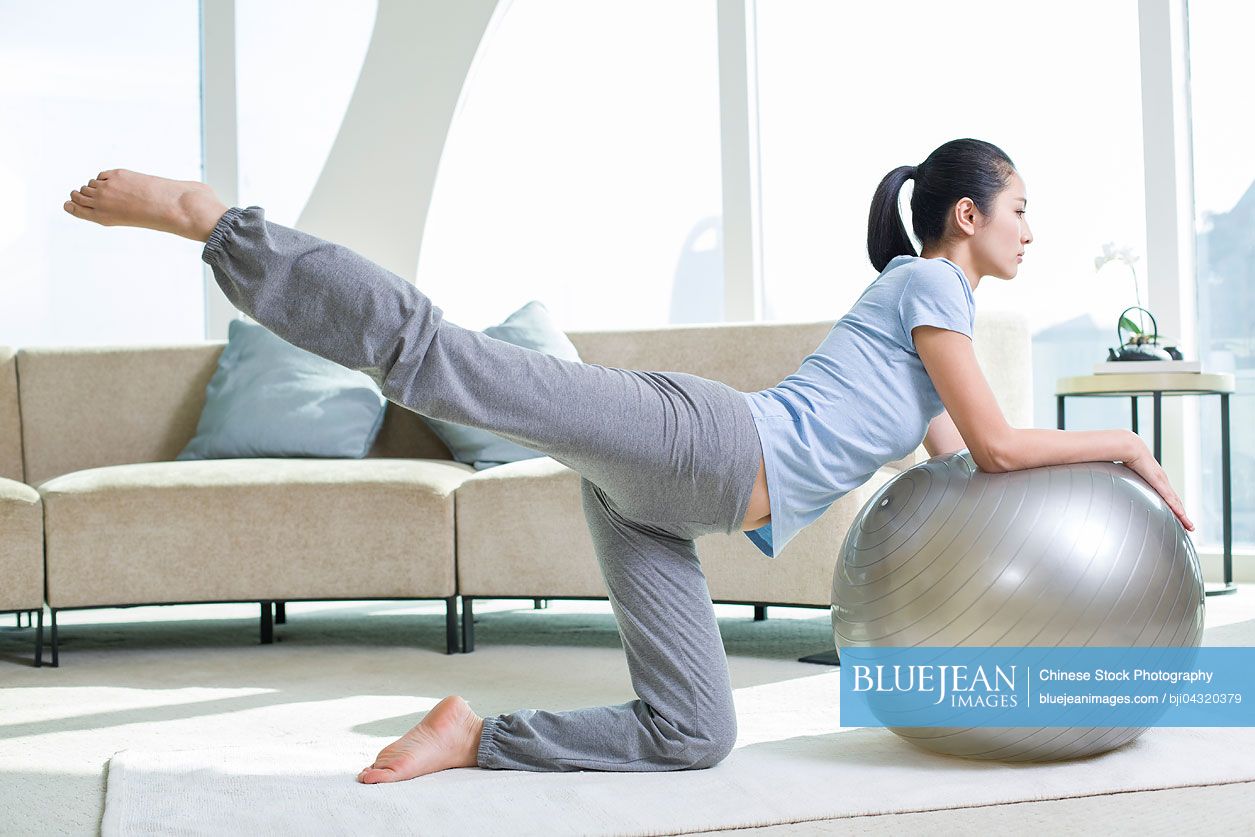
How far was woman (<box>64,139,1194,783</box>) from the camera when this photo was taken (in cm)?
153

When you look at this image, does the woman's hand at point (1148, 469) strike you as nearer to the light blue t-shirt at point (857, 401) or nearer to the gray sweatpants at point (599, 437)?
the light blue t-shirt at point (857, 401)

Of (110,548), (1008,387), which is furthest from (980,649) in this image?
(110,548)

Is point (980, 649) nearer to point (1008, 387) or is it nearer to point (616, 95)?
point (1008, 387)

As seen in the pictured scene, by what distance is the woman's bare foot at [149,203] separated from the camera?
61.1 inches

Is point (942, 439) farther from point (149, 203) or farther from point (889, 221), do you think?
point (149, 203)

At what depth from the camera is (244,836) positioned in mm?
1590

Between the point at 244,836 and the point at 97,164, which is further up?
the point at 97,164

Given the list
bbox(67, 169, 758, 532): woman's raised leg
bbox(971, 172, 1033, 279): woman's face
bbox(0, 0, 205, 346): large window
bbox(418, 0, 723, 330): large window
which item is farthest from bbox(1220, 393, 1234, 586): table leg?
bbox(0, 0, 205, 346): large window

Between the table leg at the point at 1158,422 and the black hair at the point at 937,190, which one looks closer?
the black hair at the point at 937,190

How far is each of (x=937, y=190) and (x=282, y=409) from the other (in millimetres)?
2141

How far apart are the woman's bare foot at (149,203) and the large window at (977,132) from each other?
9.78ft

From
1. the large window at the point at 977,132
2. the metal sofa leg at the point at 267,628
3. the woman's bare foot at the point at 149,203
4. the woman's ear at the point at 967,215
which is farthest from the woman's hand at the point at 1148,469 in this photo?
the large window at the point at 977,132

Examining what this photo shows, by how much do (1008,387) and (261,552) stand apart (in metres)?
1.83

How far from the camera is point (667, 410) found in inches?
66.1
